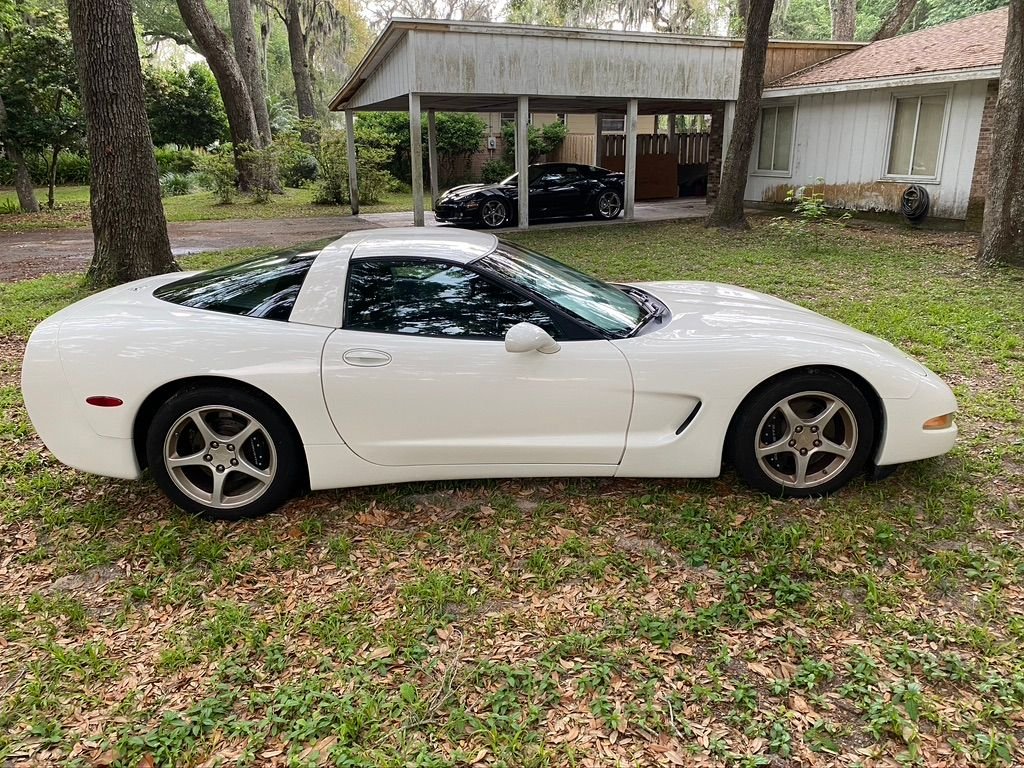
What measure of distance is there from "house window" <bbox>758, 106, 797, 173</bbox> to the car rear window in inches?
612

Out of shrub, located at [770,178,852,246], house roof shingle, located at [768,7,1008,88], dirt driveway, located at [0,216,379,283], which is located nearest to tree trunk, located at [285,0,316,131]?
dirt driveway, located at [0,216,379,283]

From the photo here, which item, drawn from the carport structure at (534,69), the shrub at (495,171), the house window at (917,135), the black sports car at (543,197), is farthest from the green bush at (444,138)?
the house window at (917,135)

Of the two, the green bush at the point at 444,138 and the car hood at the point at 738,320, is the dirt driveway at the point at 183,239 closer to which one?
the green bush at the point at 444,138

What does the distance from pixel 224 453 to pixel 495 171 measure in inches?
889

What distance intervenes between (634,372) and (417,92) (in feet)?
36.8

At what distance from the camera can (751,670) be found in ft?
8.05

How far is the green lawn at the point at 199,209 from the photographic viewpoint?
53.0ft

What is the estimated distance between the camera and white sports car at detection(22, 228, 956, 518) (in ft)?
10.4

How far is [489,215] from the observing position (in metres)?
15.0

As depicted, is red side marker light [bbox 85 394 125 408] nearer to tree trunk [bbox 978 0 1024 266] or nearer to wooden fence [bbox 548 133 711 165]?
tree trunk [bbox 978 0 1024 266]

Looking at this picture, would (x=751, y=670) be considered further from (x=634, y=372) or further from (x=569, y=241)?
(x=569, y=241)

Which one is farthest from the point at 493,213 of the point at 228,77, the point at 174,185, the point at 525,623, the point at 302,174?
the point at 302,174

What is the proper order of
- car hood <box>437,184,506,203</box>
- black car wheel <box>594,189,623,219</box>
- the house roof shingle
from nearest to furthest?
1. the house roof shingle
2. car hood <box>437,184,506,203</box>
3. black car wheel <box>594,189,623,219</box>

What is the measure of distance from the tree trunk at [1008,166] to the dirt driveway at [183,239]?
895cm
